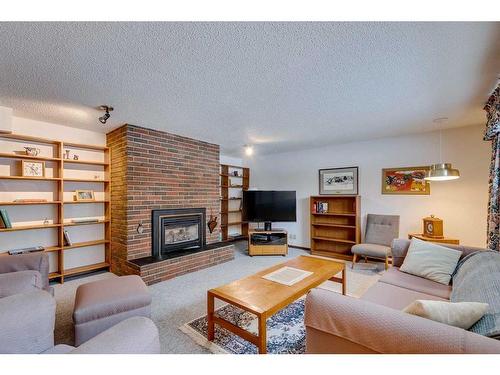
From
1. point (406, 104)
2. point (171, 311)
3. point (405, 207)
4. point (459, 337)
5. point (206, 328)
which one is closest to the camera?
point (459, 337)

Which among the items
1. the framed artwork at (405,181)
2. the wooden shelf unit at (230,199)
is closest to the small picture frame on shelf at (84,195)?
the wooden shelf unit at (230,199)

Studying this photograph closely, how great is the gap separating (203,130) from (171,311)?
2.50 m

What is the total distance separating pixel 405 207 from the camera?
12.9ft

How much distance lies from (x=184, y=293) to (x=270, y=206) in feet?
8.61

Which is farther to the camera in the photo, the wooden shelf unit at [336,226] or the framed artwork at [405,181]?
the wooden shelf unit at [336,226]

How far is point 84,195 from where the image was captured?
136 inches

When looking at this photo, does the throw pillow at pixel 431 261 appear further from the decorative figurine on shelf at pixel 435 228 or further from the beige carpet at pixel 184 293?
the decorative figurine on shelf at pixel 435 228

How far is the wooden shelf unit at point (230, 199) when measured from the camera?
18.3 feet

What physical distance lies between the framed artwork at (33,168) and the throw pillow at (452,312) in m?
4.13

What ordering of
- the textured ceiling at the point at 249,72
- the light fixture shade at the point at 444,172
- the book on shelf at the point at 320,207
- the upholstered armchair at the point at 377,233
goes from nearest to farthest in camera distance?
the textured ceiling at the point at 249,72
the light fixture shade at the point at 444,172
the upholstered armchair at the point at 377,233
the book on shelf at the point at 320,207

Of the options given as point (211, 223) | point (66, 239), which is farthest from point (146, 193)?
point (211, 223)

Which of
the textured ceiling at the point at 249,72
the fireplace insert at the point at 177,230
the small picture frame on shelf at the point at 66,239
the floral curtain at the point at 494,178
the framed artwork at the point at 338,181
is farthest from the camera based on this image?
the framed artwork at the point at 338,181
